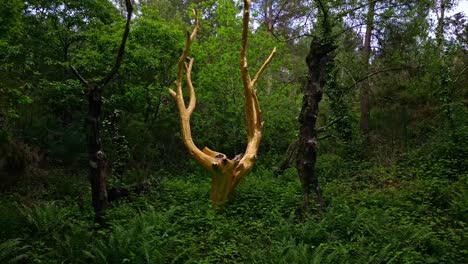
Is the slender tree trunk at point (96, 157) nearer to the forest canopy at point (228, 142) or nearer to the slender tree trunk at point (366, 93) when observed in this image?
the forest canopy at point (228, 142)

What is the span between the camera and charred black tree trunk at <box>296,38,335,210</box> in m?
7.61

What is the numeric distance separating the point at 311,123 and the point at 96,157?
4.03 meters

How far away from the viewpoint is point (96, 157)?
20.9 feet

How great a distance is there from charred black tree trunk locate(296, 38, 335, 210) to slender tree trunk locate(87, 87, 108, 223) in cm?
362

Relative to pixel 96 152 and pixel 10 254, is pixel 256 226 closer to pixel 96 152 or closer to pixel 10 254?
pixel 96 152

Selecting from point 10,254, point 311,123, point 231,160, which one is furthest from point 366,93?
point 10,254

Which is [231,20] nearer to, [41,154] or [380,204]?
[41,154]

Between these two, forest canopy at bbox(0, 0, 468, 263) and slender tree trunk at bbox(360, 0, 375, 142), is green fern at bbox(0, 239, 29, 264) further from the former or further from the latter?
slender tree trunk at bbox(360, 0, 375, 142)

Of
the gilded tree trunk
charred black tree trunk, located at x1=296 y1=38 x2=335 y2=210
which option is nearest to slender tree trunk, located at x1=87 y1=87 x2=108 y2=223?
the gilded tree trunk

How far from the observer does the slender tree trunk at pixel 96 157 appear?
6.38 metres

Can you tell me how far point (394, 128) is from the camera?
13.9 m

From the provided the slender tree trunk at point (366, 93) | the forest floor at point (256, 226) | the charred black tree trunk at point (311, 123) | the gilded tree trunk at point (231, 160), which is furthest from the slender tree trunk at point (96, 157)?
the slender tree trunk at point (366, 93)

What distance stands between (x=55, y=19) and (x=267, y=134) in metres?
7.93

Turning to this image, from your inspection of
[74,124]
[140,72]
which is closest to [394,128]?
[140,72]
